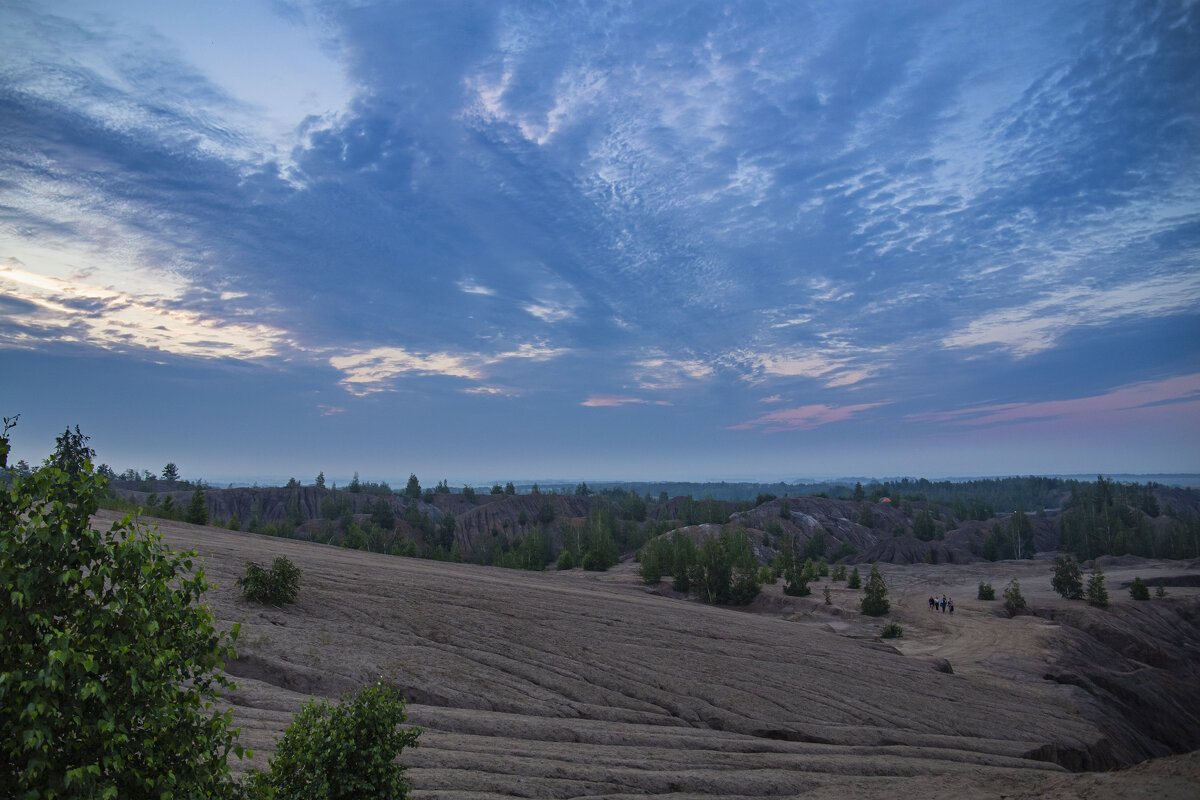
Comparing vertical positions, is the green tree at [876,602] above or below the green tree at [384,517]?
below

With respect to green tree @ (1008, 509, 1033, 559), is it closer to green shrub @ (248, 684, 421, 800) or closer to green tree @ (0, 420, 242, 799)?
green shrub @ (248, 684, 421, 800)

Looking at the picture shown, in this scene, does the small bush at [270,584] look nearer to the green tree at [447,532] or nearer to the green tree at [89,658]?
the green tree at [89,658]

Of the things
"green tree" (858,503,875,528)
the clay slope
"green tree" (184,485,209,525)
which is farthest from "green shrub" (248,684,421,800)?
"green tree" (858,503,875,528)

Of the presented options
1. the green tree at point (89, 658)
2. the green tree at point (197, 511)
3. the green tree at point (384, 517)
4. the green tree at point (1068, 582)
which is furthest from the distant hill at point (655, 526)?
the green tree at point (89, 658)

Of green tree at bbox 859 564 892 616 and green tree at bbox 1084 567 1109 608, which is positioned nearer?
green tree at bbox 1084 567 1109 608

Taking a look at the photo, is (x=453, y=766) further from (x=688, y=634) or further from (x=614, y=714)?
(x=688, y=634)
